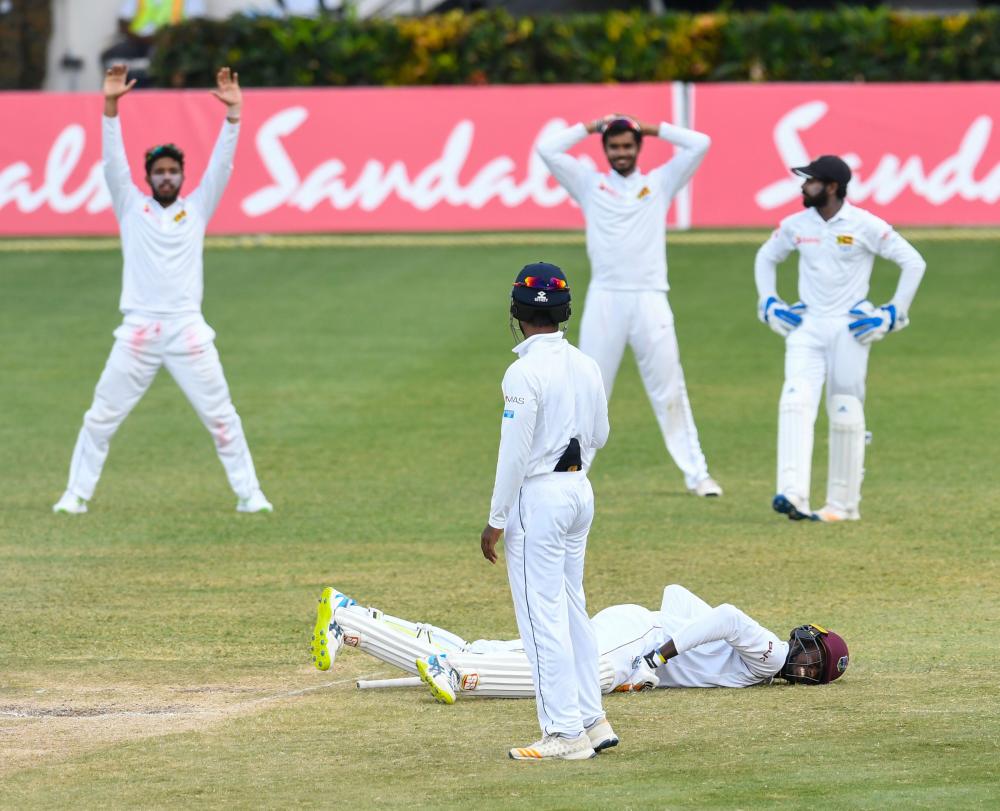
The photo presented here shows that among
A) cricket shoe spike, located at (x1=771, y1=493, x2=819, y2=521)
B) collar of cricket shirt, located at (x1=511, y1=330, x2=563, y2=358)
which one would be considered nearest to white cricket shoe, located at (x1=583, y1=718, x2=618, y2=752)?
collar of cricket shirt, located at (x1=511, y1=330, x2=563, y2=358)

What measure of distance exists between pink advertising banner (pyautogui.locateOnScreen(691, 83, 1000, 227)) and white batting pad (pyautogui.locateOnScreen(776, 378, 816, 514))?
12.7 meters

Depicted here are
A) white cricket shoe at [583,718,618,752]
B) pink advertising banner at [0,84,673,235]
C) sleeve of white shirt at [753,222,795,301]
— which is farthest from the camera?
pink advertising banner at [0,84,673,235]

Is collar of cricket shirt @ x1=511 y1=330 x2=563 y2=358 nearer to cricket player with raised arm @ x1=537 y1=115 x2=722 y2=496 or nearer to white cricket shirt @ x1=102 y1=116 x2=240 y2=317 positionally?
white cricket shirt @ x1=102 y1=116 x2=240 y2=317

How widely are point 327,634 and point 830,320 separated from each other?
A: 539 cm

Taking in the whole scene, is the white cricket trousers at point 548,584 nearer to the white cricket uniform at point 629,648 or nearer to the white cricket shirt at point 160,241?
the white cricket uniform at point 629,648

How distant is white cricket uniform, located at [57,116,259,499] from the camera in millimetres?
12602

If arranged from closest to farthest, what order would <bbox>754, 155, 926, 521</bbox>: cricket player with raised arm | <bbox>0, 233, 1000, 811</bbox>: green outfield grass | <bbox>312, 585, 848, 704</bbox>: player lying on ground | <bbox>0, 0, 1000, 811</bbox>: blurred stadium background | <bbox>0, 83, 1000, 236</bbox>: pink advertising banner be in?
<bbox>0, 233, 1000, 811</bbox>: green outfield grass
<bbox>0, 0, 1000, 811</bbox>: blurred stadium background
<bbox>312, 585, 848, 704</bbox>: player lying on ground
<bbox>754, 155, 926, 521</bbox>: cricket player with raised arm
<bbox>0, 83, 1000, 236</bbox>: pink advertising banner

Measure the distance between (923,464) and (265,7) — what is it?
86.5 feet

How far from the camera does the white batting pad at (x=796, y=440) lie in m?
12.5

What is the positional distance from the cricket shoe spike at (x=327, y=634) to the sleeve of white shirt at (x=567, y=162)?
5.75 m

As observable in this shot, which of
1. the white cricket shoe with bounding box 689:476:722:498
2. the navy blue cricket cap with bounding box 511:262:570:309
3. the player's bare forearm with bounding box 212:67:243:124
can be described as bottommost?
the white cricket shoe with bounding box 689:476:722:498

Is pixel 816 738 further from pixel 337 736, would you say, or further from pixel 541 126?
pixel 541 126

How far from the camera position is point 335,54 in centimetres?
3150

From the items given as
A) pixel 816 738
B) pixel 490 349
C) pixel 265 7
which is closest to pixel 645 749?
Result: pixel 816 738
